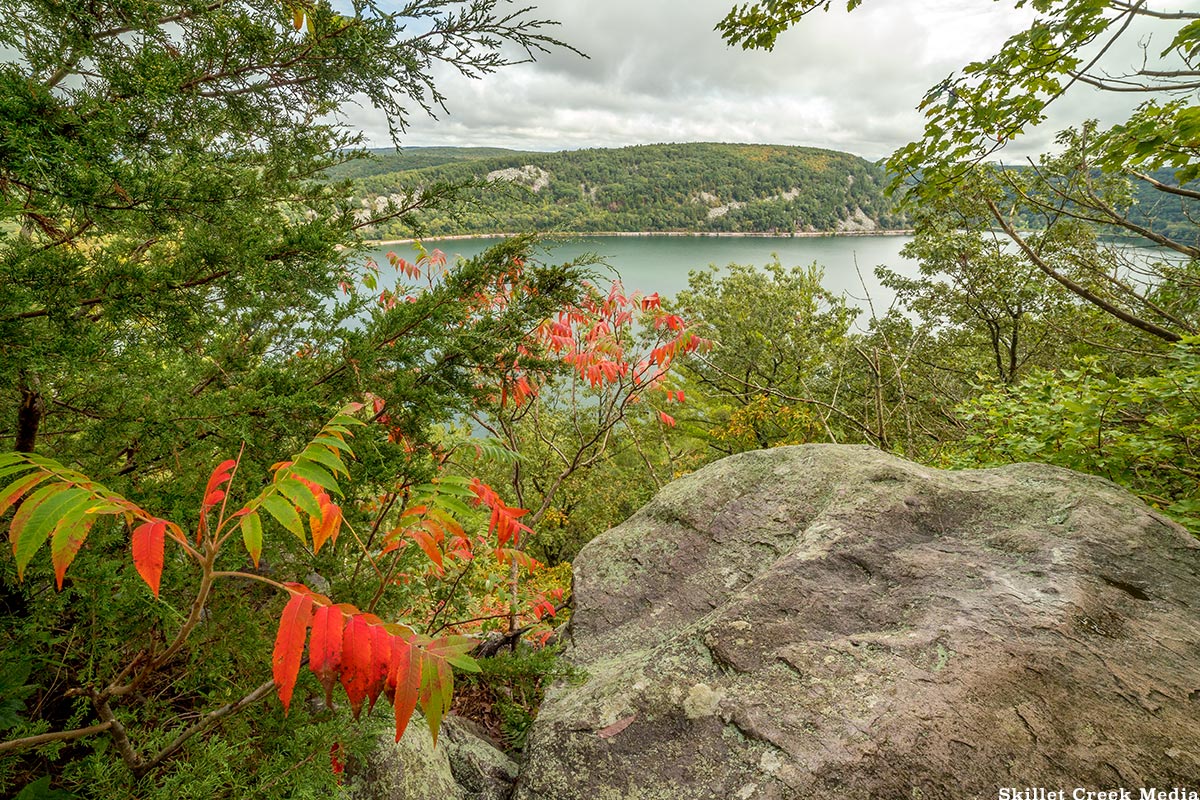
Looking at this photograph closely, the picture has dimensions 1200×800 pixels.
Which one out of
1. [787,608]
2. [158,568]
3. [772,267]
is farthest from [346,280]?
[772,267]

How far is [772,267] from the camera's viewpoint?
65.5 ft

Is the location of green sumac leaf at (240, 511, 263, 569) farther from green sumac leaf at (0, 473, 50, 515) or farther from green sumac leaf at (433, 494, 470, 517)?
green sumac leaf at (433, 494, 470, 517)

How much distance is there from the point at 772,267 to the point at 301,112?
18.9m

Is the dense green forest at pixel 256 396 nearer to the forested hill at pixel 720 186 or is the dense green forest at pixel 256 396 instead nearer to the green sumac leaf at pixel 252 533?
the green sumac leaf at pixel 252 533

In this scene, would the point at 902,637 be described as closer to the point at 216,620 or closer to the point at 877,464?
the point at 877,464

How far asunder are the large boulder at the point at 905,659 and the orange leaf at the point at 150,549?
1.89 m

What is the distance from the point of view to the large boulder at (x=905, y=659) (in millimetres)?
1997

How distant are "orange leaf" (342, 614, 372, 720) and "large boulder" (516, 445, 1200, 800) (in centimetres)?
139

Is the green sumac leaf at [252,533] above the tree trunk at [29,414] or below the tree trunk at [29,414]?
above

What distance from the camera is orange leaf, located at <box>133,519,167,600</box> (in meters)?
1.12

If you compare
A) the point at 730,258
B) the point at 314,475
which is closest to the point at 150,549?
the point at 314,475

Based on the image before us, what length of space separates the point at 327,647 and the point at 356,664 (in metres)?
0.09

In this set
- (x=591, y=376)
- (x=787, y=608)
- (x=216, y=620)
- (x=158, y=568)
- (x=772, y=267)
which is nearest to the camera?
(x=158, y=568)

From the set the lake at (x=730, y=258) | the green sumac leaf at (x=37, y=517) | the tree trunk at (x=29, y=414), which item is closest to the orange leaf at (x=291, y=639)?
the green sumac leaf at (x=37, y=517)
